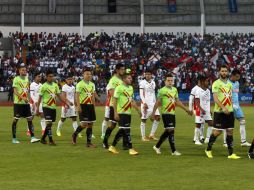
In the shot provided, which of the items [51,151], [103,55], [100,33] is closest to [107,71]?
[103,55]

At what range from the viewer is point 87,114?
2055 cm

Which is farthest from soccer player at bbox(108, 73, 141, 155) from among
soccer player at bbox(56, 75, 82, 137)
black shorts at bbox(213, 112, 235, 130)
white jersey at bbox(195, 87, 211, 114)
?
soccer player at bbox(56, 75, 82, 137)

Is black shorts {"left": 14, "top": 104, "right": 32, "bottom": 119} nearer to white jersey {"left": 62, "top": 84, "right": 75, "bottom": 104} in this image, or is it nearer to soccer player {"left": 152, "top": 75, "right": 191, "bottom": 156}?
white jersey {"left": 62, "top": 84, "right": 75, "bottom": 104}

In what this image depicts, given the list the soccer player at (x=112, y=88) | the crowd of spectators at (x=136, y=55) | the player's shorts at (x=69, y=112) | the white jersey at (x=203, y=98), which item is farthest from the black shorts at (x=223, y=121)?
the crowd of spectators at (x=136, y=55)

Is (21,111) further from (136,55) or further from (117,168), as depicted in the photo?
(136,55)

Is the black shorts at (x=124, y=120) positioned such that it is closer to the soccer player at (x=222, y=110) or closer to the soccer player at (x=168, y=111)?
the soccer player at (x=168, y=111)

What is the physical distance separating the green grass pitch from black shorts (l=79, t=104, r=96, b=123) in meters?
0.83

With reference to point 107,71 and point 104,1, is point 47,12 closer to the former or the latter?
point 104,1

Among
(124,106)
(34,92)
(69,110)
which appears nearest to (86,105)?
(124,106)

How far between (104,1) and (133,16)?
3.37 meters

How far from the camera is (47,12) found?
235 ft

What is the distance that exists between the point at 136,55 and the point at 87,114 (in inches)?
1789

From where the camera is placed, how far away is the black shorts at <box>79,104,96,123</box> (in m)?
Result: 20.5

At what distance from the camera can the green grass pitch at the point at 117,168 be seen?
13.2 metres
